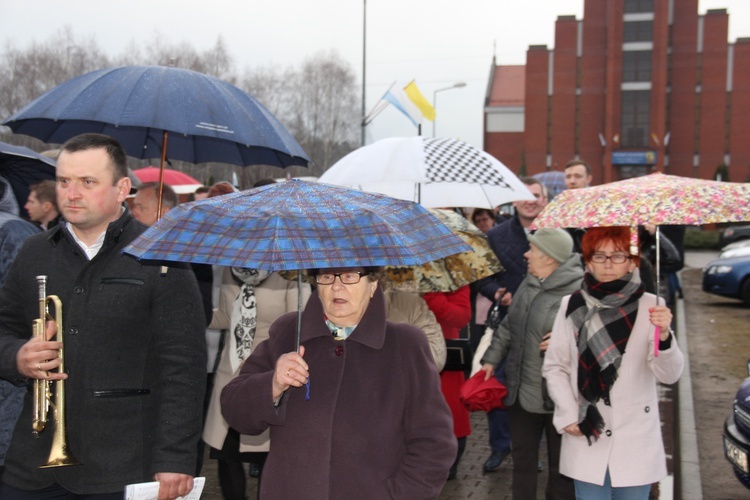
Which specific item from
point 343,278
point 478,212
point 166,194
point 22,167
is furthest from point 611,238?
point 478,212

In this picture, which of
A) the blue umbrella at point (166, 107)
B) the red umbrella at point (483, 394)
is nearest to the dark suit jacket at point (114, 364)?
the blue umbrella at point (166, 107)

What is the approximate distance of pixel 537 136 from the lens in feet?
Result: 214

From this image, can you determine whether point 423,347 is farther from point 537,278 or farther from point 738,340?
point 738,340

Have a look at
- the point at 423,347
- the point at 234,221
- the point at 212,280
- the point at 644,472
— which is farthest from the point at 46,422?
the point at 644,472

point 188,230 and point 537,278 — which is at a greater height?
point 188,230

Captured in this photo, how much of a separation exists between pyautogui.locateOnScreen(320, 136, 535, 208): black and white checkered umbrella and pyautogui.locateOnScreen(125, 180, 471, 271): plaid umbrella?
302 cm

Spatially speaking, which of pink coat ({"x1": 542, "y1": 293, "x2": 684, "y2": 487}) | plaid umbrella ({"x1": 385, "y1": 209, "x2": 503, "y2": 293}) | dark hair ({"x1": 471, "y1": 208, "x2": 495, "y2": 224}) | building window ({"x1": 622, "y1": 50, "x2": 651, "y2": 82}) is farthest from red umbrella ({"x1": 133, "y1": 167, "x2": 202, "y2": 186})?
building window ({"x1": 622, "y1": 50, "x2": 651, "y2": 82})

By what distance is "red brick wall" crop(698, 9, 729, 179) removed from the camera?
61.4 m

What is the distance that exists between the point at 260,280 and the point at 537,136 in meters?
62.4

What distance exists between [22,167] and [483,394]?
3435 millimetres

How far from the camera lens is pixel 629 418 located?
14.7 feet

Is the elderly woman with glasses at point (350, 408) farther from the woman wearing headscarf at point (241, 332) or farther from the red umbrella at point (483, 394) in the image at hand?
the red umbrella at point (483, 394)

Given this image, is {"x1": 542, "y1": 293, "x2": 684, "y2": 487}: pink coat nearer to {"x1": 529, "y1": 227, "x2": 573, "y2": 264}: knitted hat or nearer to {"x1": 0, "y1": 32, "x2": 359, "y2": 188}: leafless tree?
{"x1": 529, "y1": 227, "x2": 573, "y2": 264}: knitted hat

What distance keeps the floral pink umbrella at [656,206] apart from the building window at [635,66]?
2392 inches
